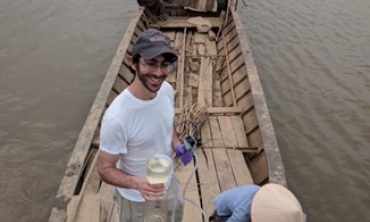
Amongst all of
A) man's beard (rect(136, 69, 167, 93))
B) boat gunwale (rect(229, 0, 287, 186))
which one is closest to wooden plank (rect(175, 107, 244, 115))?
boat gunwale (rect(229, 0, 287, 186))

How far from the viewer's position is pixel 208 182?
15.5ft

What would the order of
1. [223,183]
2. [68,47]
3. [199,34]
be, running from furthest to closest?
1. [68,47]
2. [199,34]
3. [223,183]

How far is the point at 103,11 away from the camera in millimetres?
12188

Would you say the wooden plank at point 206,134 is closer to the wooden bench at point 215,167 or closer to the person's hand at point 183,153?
the wooden bench at point 215,167

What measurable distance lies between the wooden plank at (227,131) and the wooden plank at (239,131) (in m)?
0.05

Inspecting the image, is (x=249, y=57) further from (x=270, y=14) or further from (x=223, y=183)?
(x=270, y=14)

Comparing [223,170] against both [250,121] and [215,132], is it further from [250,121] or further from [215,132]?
[250,121]

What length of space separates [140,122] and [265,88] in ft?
22.4

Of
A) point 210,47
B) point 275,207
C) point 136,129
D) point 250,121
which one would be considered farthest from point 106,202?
point 210,47

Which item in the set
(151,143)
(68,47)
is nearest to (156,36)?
(151,143)

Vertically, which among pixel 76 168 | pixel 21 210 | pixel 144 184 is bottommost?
pixel 21 210

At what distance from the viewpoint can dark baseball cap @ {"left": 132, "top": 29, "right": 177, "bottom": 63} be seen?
229cm

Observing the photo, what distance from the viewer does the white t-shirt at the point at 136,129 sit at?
2291mm

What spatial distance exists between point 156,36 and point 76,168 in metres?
2.58
